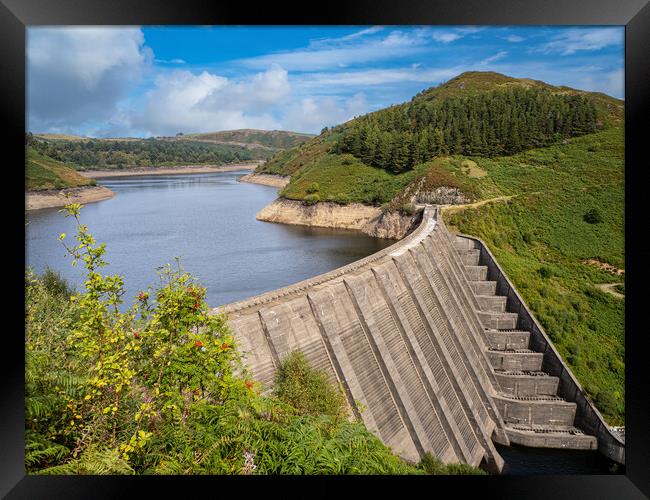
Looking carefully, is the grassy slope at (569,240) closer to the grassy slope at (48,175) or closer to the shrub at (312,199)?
the shrub at (312,199)

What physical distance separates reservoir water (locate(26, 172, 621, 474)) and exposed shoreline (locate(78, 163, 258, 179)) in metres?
25.0

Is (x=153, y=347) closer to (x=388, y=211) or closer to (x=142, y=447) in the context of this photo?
(x=142, y=447)

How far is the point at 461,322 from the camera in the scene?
25.6 meters

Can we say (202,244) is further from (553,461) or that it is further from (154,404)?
(154,404)

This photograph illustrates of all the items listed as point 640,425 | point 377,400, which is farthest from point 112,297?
point 377,400

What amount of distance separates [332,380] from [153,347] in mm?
9086

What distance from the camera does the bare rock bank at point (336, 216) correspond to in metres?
57.2

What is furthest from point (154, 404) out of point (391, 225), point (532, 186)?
point (391, 225)

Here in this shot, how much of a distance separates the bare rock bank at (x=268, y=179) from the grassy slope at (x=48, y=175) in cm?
4178

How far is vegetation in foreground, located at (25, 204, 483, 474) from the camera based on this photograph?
5992 mm

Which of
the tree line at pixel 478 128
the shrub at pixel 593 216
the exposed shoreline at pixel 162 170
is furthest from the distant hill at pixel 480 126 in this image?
the exposed shoreline at pixel 162 170

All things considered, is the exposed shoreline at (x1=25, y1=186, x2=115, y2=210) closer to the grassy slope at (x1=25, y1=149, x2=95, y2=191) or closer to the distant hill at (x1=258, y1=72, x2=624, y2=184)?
the grassy slope at (x1=25, y1=149, x2=95, y2=191)

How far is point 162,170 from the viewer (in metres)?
127

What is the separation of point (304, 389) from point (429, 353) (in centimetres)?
959
